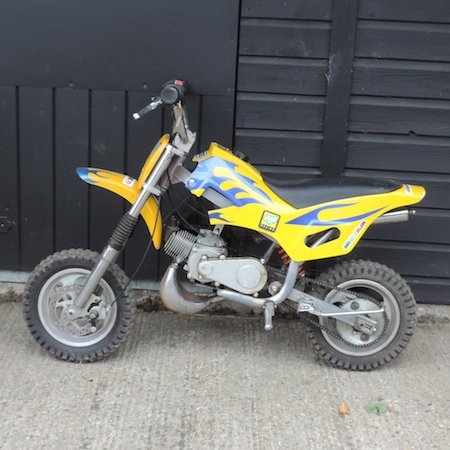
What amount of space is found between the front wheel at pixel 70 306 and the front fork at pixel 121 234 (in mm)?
53

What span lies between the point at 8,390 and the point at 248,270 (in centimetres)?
134

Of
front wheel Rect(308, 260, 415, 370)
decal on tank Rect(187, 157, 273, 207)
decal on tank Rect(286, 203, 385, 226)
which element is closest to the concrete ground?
front wheel Rect(308, 260, 415, 370)

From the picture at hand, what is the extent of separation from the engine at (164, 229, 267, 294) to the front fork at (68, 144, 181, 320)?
0.93 ft

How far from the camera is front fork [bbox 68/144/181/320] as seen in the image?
13.1ft

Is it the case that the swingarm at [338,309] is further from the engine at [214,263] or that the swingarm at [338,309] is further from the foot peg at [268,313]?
the engine at [214,263]

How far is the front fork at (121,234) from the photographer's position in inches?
157

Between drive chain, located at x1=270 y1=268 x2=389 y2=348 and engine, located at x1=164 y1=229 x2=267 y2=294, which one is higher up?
engine, located at x1=164 y1=229 x2=267 y2=294

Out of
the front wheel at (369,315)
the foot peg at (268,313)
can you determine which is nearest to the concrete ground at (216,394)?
the front wheel at (369,315)

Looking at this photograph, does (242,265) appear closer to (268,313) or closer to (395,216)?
(268,313)

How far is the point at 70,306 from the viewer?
13.6ft

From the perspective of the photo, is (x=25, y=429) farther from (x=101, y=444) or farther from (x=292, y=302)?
(x=292, y=302)

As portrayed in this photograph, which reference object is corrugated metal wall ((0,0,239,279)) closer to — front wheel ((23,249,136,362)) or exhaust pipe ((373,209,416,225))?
front wheel ((23,249,136,362))

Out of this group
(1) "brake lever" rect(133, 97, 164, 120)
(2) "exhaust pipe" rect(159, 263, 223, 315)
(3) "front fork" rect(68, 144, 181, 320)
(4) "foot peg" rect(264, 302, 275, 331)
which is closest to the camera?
(1) "brake lever" rect(133, 97, 164, 120)

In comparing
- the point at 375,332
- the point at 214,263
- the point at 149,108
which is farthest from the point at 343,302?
the point at 149,108
